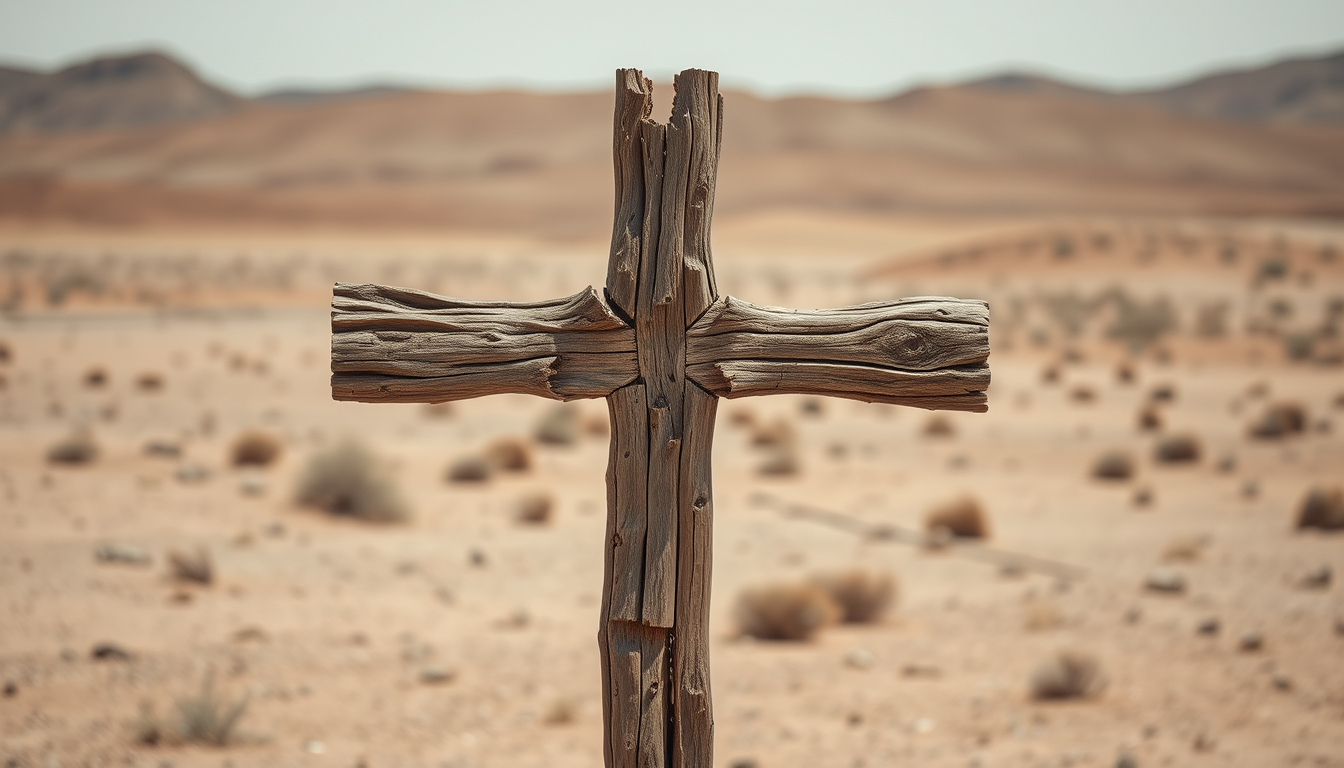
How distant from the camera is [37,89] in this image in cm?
16600

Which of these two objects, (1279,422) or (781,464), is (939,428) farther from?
(1279,422)

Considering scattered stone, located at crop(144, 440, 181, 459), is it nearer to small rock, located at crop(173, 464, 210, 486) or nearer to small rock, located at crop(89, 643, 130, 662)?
small rock, located at crop(173, 464, 210, 486)

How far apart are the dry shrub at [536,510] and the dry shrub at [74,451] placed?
16.1 ft

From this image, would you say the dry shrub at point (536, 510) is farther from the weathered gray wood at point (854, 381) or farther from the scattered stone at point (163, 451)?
the weathered gray wood at point (854, 381)

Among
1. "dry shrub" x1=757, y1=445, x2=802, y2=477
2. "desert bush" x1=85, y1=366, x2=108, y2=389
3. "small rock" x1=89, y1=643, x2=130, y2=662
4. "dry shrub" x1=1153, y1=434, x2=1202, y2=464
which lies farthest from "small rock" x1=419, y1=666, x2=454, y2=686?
"desert bush" x1=85, y1=366, x2=108, y2=389

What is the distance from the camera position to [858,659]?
773cm

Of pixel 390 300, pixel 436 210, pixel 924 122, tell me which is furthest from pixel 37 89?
pixel 390 300

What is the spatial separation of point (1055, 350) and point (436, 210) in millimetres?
67373

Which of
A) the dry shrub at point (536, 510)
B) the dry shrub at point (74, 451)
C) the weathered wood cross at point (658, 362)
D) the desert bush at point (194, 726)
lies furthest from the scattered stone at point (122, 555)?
the weathered wood cross at point (658, 362)

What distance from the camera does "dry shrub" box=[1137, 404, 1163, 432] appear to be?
677 inches

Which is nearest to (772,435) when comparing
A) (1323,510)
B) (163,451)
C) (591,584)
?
(591,584)

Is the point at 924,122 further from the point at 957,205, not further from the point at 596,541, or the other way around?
the point at 596,541

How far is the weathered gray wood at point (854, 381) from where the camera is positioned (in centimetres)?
307

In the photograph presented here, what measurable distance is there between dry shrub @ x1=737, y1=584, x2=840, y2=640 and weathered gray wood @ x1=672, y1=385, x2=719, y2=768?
17.0 feet
